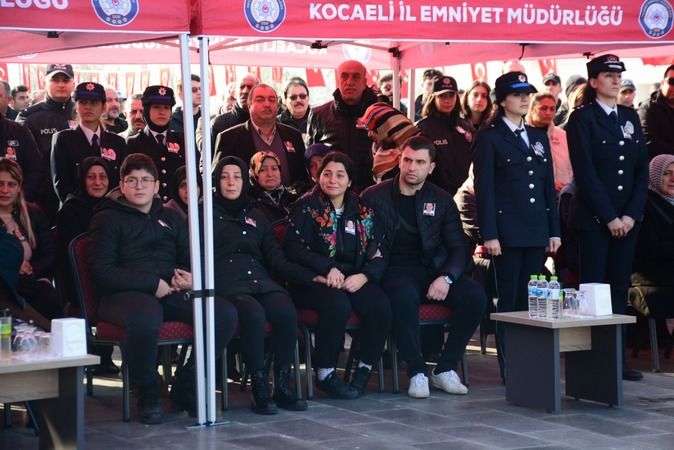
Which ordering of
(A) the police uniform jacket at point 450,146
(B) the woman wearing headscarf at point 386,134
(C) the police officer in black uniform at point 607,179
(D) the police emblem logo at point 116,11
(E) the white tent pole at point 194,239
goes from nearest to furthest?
(D) the police emblem logo at point 116,11 → (E) the white tent pole at point 194,239 → (C) the police officer in black uniform at point 607,179 → (B) the woman wearing headscarf at point 386,134 → (A) the police uniform jacket at point 450,146

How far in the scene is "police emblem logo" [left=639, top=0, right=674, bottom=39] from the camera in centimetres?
748

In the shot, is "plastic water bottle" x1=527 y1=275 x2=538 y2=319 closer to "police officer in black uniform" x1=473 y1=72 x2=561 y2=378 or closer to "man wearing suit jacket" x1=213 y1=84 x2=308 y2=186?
"police officer in black uniform" x1=473 y1=72 x2=561 y2=378

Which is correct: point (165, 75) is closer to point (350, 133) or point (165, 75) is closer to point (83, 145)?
point (350, 133)

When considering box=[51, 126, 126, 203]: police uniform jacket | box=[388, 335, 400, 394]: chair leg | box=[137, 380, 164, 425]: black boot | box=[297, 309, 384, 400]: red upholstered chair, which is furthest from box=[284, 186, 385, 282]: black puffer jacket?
box=[51, 126, 126, 203]: police uniform jacket

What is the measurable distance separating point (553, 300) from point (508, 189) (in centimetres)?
105

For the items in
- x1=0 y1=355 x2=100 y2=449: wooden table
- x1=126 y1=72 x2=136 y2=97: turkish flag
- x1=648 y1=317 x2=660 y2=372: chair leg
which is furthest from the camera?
x1=126 y1=72 x2=136 y2=97: turkish flag

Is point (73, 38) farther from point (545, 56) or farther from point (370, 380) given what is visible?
point (545, 56)

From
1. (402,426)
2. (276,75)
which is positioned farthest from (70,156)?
(276,75)

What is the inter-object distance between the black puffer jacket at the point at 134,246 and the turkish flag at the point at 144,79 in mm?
10301

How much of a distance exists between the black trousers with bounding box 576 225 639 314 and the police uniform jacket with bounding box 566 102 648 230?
10 centimetres

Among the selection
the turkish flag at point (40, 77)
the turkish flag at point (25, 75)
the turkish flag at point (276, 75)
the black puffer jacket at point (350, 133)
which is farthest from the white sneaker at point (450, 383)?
the turkish flag at point (276, 75)

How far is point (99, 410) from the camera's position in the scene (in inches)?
282

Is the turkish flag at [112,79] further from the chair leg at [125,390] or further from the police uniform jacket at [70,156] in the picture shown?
the chair leg at [125,390]

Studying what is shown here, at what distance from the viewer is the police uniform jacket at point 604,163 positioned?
26.3 ft
